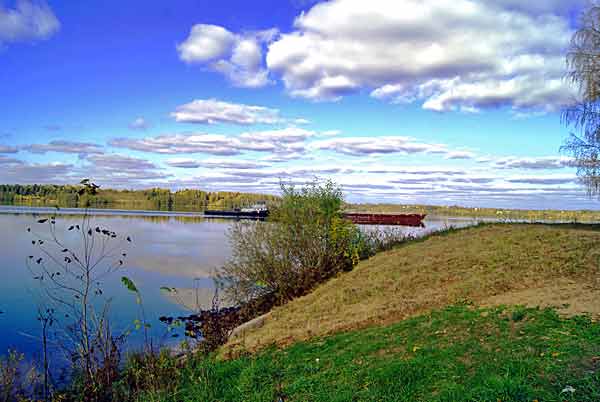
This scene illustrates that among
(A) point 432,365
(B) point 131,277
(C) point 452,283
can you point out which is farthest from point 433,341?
(B) point 131,277

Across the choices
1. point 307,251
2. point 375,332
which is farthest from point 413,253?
point 375,332

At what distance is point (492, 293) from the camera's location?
10289 millimetres

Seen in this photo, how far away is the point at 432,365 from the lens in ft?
21.0

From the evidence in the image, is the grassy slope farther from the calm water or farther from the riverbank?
the calm water

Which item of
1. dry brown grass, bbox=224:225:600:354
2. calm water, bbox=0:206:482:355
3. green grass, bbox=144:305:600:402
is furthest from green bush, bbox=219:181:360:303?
green grass, bbox=144:305:600:402

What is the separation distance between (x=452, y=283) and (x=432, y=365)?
572cm

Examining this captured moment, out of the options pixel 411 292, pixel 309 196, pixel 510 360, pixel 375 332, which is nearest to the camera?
pixel 510 360

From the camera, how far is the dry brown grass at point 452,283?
9945mm

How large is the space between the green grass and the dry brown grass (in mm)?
1056

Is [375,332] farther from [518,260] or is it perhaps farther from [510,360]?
[518,260]

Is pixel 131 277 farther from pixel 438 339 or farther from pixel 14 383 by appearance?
pixel 438 339

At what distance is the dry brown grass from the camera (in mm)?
9945

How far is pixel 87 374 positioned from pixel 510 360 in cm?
659

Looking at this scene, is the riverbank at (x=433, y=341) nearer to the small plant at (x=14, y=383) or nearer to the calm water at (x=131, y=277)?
the small plant at (x=14, y=383)
